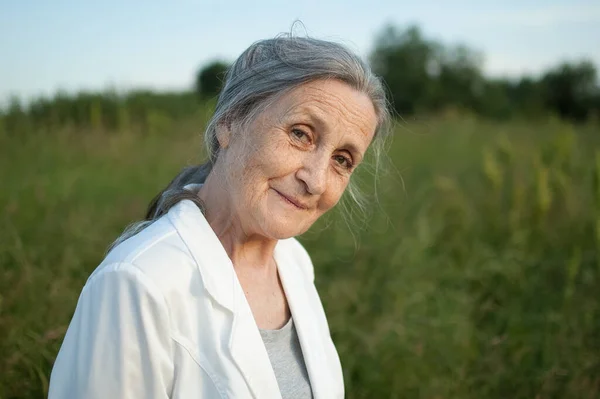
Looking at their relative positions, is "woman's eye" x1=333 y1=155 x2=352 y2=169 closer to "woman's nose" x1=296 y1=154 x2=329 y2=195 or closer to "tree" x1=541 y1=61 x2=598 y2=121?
"woman's nose" x1=296 y1=154 x2=329 y2=195

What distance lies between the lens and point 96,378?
3.92 feet

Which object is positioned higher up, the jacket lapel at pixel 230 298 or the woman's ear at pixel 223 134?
the woman's ear at pixel 223 134

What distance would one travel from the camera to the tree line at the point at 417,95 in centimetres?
623

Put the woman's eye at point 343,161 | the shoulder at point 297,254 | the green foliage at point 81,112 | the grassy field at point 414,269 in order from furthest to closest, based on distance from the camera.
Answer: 1. the green foliage at point 81,112
2. the grassy field at point 414,269
3. the shoulder at point 297,254
4. the woman's eye at point 343,161

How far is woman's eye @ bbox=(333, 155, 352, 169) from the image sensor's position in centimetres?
156

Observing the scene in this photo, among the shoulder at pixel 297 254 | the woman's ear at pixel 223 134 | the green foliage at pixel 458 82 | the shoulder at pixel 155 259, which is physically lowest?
the green foliage at pixel 458 82

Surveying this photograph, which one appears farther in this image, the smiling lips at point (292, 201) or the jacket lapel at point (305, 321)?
the jacket lapel at point (305, 321)

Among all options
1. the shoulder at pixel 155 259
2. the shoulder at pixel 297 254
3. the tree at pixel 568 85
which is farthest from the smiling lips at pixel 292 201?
the tree at pixel 568 85

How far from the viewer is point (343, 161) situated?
5.14ft

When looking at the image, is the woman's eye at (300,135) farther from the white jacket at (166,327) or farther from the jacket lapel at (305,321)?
the jacket lapel at (305,321)

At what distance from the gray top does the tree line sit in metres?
0.88

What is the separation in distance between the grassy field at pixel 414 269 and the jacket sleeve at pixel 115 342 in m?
0.73

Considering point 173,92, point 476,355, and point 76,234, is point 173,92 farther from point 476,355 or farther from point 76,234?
point 476,355

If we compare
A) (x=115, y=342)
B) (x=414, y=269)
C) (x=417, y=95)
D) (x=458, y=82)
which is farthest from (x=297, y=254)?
(x=458, y=82)
